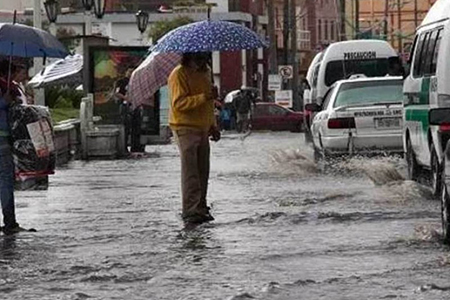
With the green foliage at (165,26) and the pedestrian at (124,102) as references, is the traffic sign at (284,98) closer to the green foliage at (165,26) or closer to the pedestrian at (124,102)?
the green foliage at (165,26)

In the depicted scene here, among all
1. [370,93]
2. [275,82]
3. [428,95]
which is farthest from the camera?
[275,82]

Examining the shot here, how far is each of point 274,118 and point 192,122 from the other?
42.1 meters

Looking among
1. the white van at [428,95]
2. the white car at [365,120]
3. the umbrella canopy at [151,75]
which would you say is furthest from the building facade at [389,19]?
the white van at [428,95]

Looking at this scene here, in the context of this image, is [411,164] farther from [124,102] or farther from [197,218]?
[124,102]

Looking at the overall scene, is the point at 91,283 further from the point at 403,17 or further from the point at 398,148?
the point at 403,17

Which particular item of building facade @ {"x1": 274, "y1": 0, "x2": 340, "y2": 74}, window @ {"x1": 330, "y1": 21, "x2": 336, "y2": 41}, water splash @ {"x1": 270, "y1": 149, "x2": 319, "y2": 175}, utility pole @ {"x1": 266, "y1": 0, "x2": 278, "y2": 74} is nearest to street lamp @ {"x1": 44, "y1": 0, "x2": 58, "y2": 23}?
water splash @ {"x1": 270, "y1": 149, "x2": 319, "y2": 175}

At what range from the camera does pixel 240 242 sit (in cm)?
1291

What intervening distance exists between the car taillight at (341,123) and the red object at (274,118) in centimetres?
3309

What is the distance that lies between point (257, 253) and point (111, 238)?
2.00 metres

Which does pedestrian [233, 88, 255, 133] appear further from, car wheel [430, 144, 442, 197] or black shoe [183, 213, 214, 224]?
black shoe [183, 213, 214, 224]

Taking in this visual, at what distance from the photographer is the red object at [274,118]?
56.7 meters

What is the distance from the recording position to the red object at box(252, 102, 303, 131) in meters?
56.7

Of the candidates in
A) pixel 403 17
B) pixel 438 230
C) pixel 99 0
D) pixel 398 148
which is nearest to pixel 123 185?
pixel 398 148

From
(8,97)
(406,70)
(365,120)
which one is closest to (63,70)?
(365,120)
